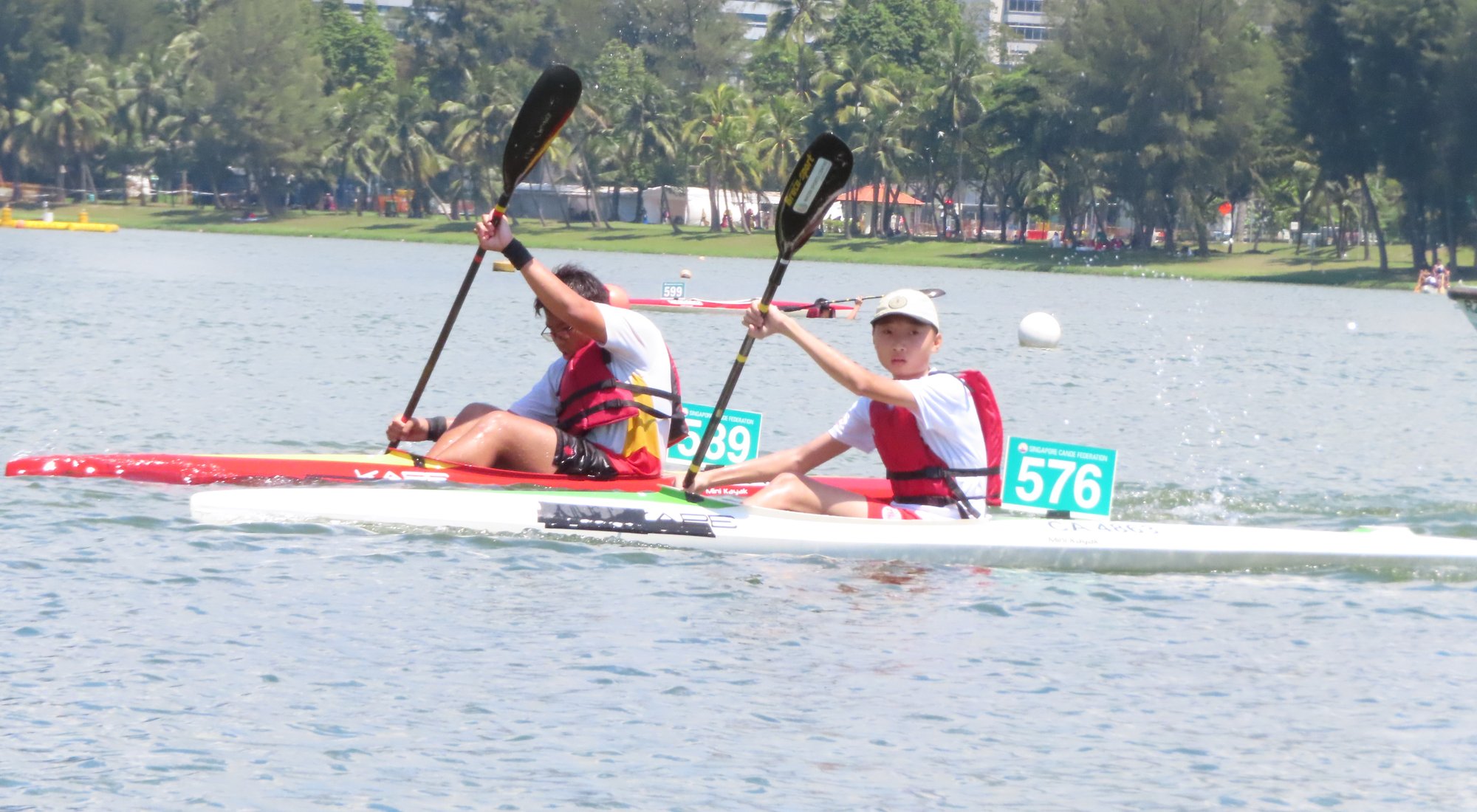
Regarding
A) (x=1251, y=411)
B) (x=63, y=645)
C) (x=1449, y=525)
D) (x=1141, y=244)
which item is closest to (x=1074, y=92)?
(x=1141, y=244)

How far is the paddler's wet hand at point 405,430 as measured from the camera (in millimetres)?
11352

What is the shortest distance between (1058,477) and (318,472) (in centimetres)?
452

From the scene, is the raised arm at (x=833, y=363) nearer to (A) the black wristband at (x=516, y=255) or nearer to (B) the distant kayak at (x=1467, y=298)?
(A) the black wristband at (x=516, y=255)

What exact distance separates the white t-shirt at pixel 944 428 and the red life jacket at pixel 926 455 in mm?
31

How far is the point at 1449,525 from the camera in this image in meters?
13.1

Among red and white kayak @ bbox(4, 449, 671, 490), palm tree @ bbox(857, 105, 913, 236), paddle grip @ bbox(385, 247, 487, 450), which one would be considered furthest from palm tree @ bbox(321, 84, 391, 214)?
red and white kayak @ bbox(4, 449, 671, 490)

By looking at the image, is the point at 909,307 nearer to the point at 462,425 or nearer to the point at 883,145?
the point at 462,425

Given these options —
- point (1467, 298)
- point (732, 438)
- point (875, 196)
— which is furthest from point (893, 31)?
point (732, 438)

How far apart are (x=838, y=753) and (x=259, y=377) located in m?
16.0

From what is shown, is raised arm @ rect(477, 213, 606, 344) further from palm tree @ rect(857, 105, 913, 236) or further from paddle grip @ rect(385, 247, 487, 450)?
palm tree @ rect(857, 105, 913, 236)

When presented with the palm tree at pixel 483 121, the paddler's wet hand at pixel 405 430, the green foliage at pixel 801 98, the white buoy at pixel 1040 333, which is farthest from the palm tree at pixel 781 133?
the paddler's wet hand at pixel 405 430

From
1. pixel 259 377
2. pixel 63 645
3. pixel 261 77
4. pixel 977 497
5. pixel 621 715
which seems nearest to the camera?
pixel 621 715

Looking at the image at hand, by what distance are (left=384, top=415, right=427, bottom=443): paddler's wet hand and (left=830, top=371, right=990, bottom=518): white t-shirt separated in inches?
111

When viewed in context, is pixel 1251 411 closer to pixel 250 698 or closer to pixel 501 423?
pixel 501 423
